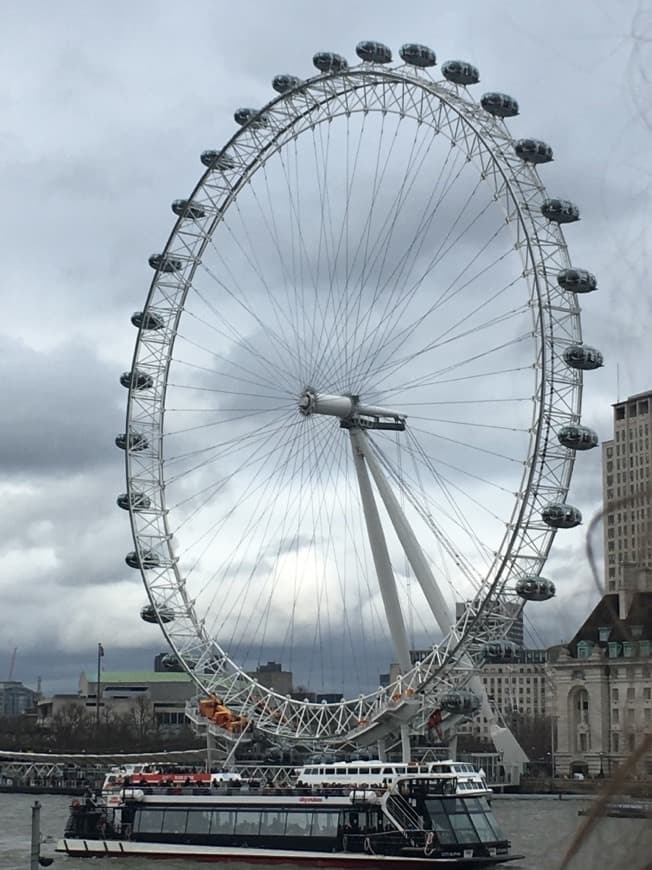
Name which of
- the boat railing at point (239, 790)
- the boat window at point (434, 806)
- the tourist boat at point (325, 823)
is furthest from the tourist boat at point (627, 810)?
the boat railing at point (239, 790)

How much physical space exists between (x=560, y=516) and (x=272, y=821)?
15.1 m

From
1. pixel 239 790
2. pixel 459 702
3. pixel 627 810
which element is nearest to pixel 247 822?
pixel 239 790

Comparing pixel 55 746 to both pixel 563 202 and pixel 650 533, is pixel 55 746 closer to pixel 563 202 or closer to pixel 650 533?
pixel 563 202

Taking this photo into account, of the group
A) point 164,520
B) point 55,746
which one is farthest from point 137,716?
point 164,520

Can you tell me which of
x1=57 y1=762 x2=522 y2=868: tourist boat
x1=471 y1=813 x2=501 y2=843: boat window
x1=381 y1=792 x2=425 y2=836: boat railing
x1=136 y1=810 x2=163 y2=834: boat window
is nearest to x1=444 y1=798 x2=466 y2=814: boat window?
x1=57 y1=762 x2=522 y2=868: tourist boat

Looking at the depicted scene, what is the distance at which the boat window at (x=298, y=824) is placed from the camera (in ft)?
168

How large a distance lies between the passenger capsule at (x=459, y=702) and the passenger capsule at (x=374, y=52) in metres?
27.1

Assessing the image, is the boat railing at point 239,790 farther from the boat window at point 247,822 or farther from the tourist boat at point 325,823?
the boat window at point 247,822

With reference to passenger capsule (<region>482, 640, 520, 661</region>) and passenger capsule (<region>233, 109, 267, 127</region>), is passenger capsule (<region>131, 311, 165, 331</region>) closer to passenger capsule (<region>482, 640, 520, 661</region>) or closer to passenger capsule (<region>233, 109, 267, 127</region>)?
passenger capsule (<region>233, 109, 267, 127</region>)

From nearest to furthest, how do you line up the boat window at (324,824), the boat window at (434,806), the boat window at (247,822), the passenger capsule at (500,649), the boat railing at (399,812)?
the boat railing at (399,812) → the boat window at (434,806) → the boat window at (324,824) → the boat window at (247,822) → the passenger capsule at (500,649)

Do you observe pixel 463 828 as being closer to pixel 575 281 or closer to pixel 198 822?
pixel 198 822

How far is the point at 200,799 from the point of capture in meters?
54.9

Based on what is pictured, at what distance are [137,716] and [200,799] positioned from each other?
12600cm

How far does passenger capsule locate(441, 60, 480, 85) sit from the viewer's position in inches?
2387
